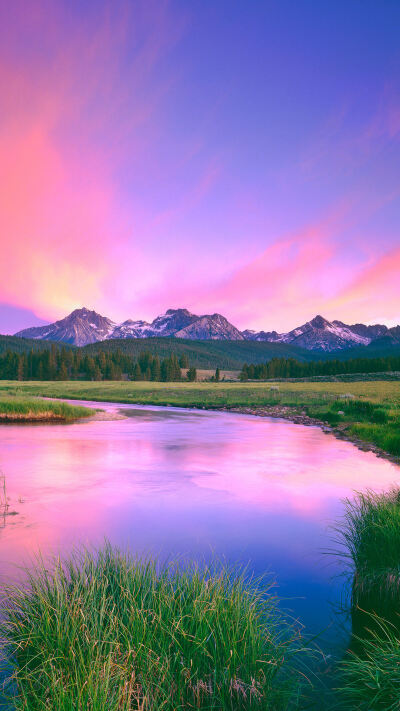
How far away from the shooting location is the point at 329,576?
30.8 ft

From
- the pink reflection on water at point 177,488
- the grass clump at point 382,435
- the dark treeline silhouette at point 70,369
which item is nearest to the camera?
the pink reflection on water at point 177,488

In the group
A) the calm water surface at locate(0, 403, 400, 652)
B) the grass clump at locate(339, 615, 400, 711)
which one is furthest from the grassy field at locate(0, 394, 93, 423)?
the grass clump at locate(339, 615, 400, 711)

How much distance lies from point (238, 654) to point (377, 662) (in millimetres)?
1694

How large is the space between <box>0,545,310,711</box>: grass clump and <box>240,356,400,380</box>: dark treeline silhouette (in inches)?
6226

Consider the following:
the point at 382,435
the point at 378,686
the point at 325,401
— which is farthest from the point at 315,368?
the point at 378,686

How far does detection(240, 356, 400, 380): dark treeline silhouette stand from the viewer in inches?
6588

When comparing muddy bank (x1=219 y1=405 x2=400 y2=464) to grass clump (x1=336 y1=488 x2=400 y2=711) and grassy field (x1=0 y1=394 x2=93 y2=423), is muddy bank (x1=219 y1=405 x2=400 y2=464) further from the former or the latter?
grassy field (x1=0 y1=394 x2=93 y2=423)

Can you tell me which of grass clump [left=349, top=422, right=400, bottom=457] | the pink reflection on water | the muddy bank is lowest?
the pink reflection on water

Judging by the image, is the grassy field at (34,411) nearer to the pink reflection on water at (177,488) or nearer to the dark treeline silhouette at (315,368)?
the pink reflection on water at (177,488)

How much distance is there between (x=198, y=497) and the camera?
1645 centimetres

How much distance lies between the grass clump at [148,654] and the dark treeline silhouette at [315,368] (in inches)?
6226

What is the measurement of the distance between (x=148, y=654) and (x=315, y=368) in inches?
7318

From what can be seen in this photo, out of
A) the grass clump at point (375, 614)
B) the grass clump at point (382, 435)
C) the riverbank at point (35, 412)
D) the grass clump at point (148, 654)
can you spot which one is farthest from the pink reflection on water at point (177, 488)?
the riverbank at point (35, 412)

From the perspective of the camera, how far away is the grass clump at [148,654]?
4.30 metres
